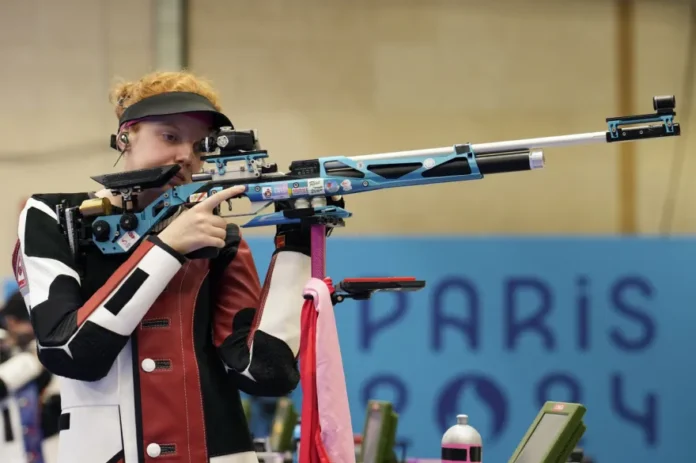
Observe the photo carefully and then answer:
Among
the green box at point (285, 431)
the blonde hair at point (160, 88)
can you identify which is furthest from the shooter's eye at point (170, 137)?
the green box at point (285, 431)

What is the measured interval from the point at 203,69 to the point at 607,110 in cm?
216

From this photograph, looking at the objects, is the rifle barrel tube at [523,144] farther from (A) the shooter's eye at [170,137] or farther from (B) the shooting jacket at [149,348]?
(A) the shooter's eye at [170,137]

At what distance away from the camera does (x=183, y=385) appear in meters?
1.75

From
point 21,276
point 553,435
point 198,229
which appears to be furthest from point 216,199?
point 553,435

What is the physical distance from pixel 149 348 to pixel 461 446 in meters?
0.61

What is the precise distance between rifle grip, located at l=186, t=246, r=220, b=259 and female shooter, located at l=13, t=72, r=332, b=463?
0.03 metres

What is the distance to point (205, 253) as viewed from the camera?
1770 mm

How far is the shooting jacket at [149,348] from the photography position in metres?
1.67

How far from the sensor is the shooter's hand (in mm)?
1718

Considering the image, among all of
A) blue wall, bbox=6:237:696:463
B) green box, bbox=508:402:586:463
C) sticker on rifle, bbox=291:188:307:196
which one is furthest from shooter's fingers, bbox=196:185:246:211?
blue wall, bbox=6:237:696:463

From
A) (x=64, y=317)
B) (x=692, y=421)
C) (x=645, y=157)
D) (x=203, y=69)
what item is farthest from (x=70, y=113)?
(x=64, y=317)

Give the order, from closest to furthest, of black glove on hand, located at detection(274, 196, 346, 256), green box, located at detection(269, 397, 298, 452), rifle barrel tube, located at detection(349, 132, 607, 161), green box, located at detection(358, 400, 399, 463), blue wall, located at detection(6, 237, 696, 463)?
rifle barrel tube, located at detection(349, 132, 607, 161) < black glove on hand, located at detection(274, 196, 346, 256) < green box, located at detection(358, 400, 399, 463) < green box, located at detection(269, 397, 298, 452) < blue wall, located at detection(6, 237, 696, 463)

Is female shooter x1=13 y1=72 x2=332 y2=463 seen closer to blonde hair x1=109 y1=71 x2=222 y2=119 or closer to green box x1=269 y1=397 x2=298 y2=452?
blonde hair x1=109 y1=71 x2=222 y2=119

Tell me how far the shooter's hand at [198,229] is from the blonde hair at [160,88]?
0.89 ft
